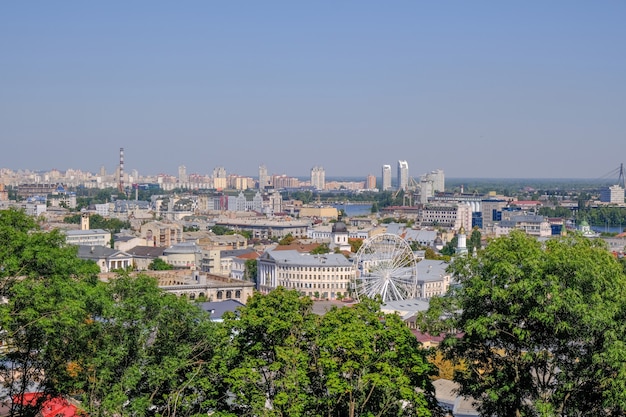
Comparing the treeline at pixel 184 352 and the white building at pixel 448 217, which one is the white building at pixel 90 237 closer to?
the white building at pixel 448 217

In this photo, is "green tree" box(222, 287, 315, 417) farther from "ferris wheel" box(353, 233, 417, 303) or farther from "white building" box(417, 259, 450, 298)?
"white building" box(417, 259, 450, 298)

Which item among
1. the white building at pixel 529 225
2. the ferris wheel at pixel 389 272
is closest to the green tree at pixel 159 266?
the ferris wheel at pixel 389 272

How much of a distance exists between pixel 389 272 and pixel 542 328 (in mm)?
32415

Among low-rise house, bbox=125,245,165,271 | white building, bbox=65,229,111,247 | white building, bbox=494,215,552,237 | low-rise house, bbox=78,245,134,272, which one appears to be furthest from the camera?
white building, bbox=494,215,552,237

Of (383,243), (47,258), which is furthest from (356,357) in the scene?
(383,243)

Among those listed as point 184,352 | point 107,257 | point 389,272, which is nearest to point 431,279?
point 389,272

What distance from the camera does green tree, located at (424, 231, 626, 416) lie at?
17.0 m

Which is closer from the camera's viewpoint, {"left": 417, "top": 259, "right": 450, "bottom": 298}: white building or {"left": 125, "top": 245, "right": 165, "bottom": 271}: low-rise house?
{"left": 417, "top": 259, "right": 450, "bottom": 298}: white building

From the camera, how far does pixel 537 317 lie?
1717 centimetres

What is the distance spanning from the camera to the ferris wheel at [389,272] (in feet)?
164

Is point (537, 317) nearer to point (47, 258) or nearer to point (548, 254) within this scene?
point (548, 254)

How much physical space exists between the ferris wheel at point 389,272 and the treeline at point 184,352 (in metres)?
29.8

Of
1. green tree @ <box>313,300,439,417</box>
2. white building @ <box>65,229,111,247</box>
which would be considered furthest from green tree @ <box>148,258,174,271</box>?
green tree @ <box>313,300,439,417</box>

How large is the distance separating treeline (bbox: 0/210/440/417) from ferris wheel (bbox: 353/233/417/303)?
29.8 meters
